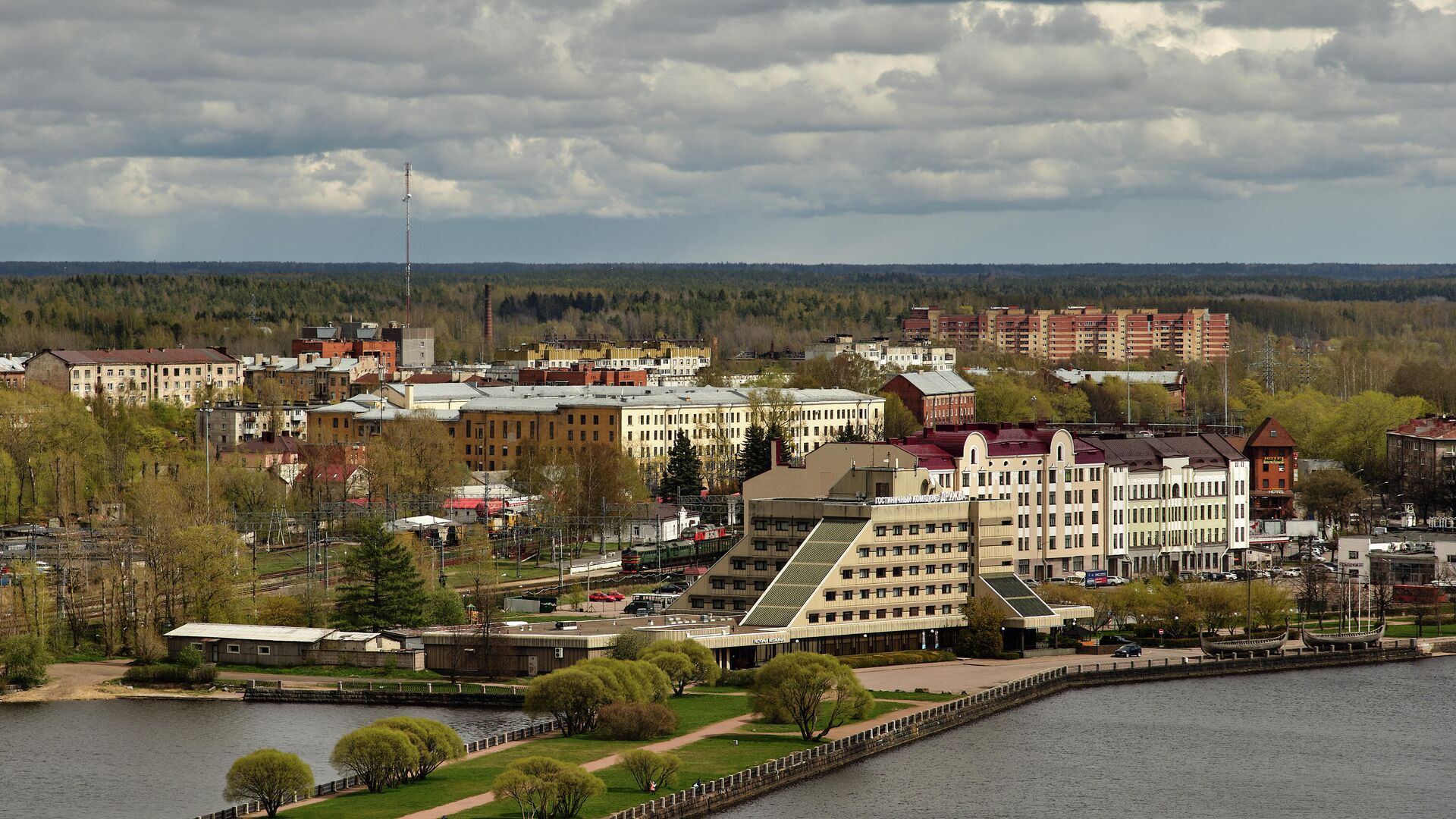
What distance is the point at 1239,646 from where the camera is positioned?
8862cm

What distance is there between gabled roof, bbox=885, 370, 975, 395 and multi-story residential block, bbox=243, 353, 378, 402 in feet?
139

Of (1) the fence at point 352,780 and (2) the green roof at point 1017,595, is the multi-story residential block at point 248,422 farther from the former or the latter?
(1) the fence at point 352,780

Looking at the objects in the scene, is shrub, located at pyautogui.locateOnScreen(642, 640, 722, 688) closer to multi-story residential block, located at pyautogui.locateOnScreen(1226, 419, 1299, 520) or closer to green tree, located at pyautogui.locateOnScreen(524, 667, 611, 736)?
green tree, located at pyautogui.locateOnScreen(524, 667, 611, 736)

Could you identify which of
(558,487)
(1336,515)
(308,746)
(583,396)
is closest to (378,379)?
(583,396)

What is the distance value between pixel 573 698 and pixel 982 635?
74.1 ft

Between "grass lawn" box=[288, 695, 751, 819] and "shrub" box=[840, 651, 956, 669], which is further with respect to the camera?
"shrub" box=[840, 651, 956, 669]

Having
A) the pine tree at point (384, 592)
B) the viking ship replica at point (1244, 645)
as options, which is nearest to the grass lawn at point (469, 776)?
the pine tree at point (384, 592)

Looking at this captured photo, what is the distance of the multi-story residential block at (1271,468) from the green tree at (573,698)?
231ft

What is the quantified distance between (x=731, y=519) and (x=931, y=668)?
129 ft

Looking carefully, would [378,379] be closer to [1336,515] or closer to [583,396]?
[583,396]

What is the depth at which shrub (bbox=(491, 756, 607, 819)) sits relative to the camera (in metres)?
54.6

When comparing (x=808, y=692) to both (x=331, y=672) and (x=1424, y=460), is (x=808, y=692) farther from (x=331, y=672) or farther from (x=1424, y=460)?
(x=1424, y=460)

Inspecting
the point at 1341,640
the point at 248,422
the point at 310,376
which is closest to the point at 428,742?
the point at 1341,640

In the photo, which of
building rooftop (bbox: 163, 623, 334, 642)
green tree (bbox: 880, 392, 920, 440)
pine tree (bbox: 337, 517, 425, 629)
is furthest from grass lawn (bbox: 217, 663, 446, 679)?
green tree (bbox: 880, 392, 920, 440)
